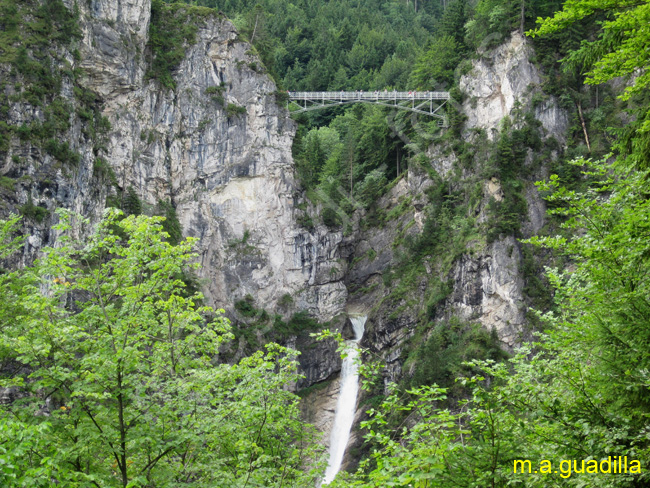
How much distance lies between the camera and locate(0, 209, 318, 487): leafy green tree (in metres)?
8.33

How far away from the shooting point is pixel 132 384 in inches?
348

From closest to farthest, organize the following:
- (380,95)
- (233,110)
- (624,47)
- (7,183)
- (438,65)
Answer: (624,47)
(7,183)
(233,110)
(380,95)
(438,65)

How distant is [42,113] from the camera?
32.8 metres

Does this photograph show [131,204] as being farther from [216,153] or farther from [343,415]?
[343,415]

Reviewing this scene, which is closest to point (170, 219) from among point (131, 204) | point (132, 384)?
point (131, 204)

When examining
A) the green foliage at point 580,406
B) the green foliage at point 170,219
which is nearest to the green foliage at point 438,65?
the green foliage at point 170,219

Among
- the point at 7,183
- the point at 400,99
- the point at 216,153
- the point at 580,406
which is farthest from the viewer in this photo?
the point at 400,99

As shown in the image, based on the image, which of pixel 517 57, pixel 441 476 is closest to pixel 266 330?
pixel 517 57

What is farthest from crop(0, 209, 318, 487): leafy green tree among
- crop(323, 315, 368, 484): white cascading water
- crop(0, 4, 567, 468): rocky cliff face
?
crop(0, 4, 567, 468): rocky cliff face

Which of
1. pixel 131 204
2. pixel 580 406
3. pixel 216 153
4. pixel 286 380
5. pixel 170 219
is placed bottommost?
pixel 286 380

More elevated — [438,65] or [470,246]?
[438,65]

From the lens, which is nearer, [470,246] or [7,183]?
[7,183]

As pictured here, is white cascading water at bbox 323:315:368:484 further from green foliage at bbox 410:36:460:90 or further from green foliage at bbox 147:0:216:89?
green foliage at bbox 147:0:216:89

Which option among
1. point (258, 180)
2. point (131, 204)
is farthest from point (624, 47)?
point (258, 180)
